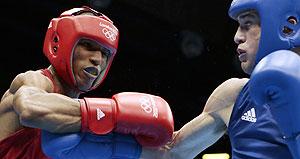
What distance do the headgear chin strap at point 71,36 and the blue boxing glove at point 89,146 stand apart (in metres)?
0.37

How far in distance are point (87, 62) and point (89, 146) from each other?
0.42 m

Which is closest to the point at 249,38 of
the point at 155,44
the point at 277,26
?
the point at 277,26

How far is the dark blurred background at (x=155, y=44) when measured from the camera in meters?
5.11

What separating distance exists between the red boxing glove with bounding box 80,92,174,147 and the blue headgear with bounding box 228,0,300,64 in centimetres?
56

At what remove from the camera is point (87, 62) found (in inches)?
103

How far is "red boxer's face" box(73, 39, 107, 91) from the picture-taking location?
8.59 ft

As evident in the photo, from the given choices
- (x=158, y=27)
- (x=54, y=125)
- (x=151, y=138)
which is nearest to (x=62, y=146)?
(x=54, y=125)

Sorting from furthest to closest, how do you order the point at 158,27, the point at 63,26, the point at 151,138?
the point at 158,27 → the point at 63,26 → the point at 151,138

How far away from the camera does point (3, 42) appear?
5.32m

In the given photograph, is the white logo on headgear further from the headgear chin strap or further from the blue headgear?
the blue headgear

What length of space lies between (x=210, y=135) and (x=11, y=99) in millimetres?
907

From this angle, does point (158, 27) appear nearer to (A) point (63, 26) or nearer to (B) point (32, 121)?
(A) point (63, 26)

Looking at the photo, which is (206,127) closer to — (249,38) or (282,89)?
(249,38)

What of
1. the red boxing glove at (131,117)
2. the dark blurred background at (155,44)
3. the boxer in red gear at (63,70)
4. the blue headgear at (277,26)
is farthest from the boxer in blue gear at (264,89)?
the dark blurred background at (155,44)
